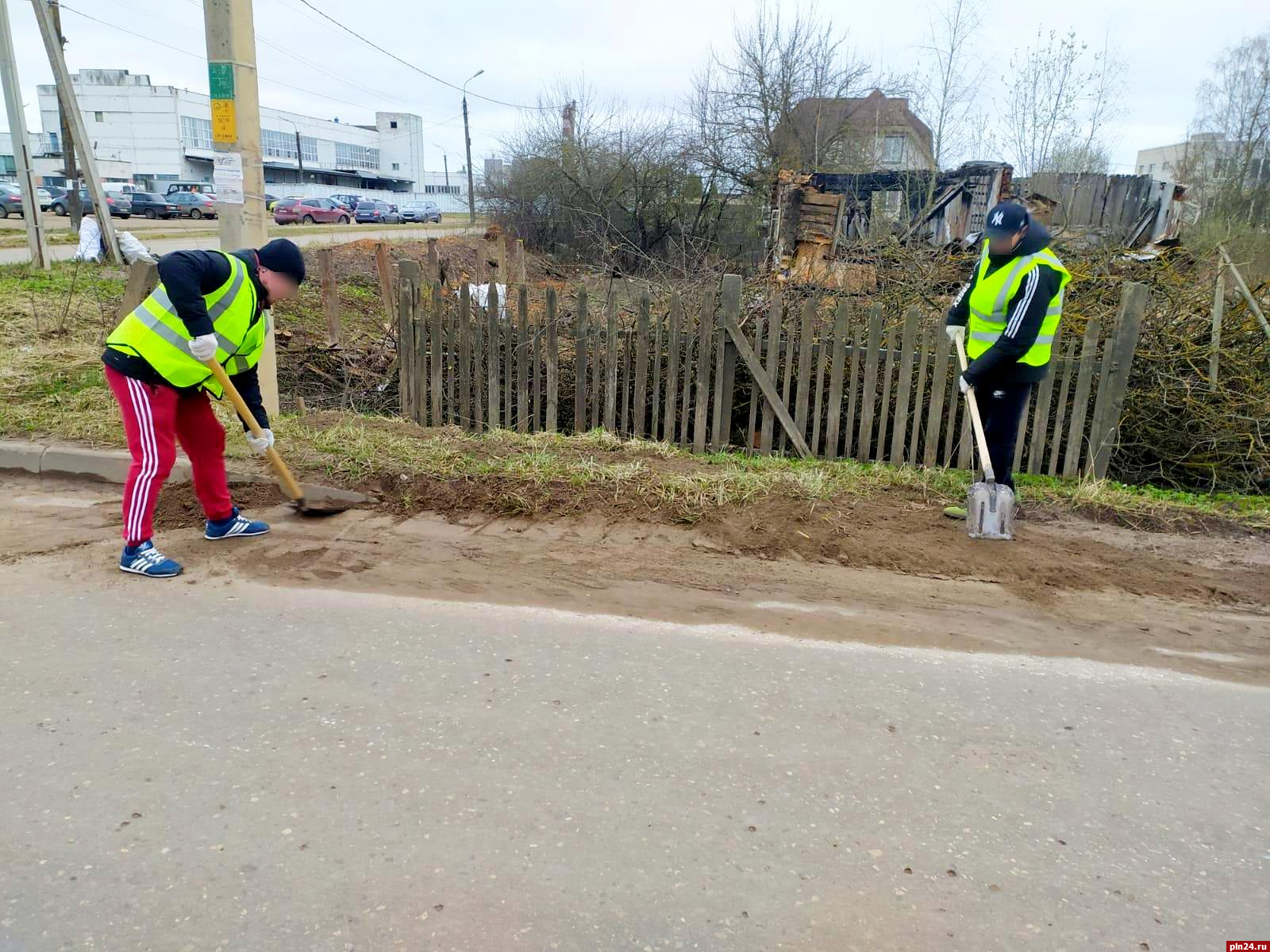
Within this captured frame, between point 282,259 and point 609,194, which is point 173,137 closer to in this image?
point 609,194

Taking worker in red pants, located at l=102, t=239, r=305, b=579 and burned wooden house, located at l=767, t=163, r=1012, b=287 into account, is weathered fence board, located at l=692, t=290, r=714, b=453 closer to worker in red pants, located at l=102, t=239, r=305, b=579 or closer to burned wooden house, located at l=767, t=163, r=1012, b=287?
worker in red pants, located at l=102, t=239, r=305, b=579

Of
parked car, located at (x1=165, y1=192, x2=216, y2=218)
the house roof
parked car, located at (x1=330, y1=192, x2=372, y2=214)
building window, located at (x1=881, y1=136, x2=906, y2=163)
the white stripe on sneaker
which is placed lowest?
the white stripe on sneaker

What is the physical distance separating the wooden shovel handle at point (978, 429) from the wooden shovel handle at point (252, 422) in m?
4.14

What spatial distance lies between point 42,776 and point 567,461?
12.6 ft

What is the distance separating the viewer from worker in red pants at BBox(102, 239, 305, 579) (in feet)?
14.7

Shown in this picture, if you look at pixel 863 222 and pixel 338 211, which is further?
pixel 338 211

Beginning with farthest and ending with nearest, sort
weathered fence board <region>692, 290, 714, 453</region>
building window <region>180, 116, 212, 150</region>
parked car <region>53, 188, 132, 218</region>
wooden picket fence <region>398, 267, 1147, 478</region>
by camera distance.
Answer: building window <region>180, 116, 212, 150</region> < parked car <region>53, 188, 132, 218</region> < weathered fence board <region>692, 290, 714, 453</region> < wooden picket fence <region>398, 267, 1147, 478</region>

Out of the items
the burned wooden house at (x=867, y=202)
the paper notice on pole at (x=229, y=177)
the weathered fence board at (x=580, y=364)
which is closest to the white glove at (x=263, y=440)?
the paper notice on pole at (x=229, y=177)

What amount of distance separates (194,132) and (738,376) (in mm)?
89880

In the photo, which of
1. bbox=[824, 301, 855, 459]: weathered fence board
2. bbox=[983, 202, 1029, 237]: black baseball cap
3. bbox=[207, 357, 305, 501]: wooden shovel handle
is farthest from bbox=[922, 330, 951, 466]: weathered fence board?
bbox=[207, 357, 305, 501]: wooden shovel handle

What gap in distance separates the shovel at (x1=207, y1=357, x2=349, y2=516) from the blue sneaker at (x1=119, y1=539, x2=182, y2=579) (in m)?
0.83

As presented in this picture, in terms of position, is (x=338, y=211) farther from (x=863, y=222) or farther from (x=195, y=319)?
(x=195, y=319)

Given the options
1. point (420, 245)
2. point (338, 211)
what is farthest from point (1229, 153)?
point (338, 211)

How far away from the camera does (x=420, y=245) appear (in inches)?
942
